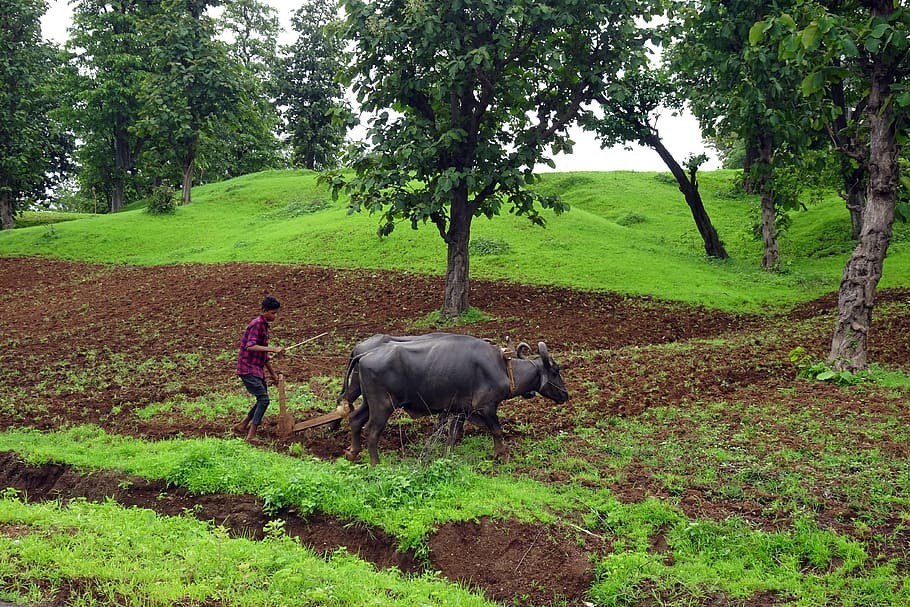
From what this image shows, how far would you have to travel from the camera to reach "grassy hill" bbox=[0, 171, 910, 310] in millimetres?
22922

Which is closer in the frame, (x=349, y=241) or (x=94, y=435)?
(x=94, y=435)

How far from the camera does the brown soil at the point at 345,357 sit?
6988mm

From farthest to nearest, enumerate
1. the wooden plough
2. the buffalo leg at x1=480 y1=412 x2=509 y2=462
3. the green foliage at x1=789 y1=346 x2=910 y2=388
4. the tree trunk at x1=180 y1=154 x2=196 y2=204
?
the tree trunk at x1=180 y1=154 x2=196 y2=204 < the green foliage at x1=789 y1=346 x2=910 y2=388 < the wooden plough < the buffalo leg at x1=480 y1=412 x2=509 y2=462

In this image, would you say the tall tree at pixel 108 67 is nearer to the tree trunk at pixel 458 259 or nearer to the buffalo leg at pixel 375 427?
the tree trunk at pixel 458 259

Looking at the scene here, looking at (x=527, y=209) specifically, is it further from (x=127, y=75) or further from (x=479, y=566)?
(x=127, y=75)

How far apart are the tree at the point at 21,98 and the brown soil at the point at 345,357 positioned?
430 inches

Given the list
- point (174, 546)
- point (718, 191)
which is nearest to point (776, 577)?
point (174, 546)

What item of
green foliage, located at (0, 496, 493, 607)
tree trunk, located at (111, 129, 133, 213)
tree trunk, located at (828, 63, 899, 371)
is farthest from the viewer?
tree trunk, located at (111, 129, 133, 213)

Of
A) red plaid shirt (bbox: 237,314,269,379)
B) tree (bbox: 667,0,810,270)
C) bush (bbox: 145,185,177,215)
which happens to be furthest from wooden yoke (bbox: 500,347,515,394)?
bush (bbox: 145,185,177,215)

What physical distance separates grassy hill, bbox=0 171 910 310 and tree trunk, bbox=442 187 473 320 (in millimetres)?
4253

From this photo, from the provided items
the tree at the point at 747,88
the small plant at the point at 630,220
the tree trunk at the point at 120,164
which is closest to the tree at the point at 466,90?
the tree at the point at 747,88

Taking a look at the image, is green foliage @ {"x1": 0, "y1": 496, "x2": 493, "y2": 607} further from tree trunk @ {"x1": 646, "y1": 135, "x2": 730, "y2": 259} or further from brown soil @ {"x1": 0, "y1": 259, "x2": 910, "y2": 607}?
tree trunk @ {"x1": 646, "y1": 135, "x2": 730, "y2": 259}

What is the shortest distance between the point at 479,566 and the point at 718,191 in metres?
37.4

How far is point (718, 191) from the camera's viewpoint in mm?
40188
